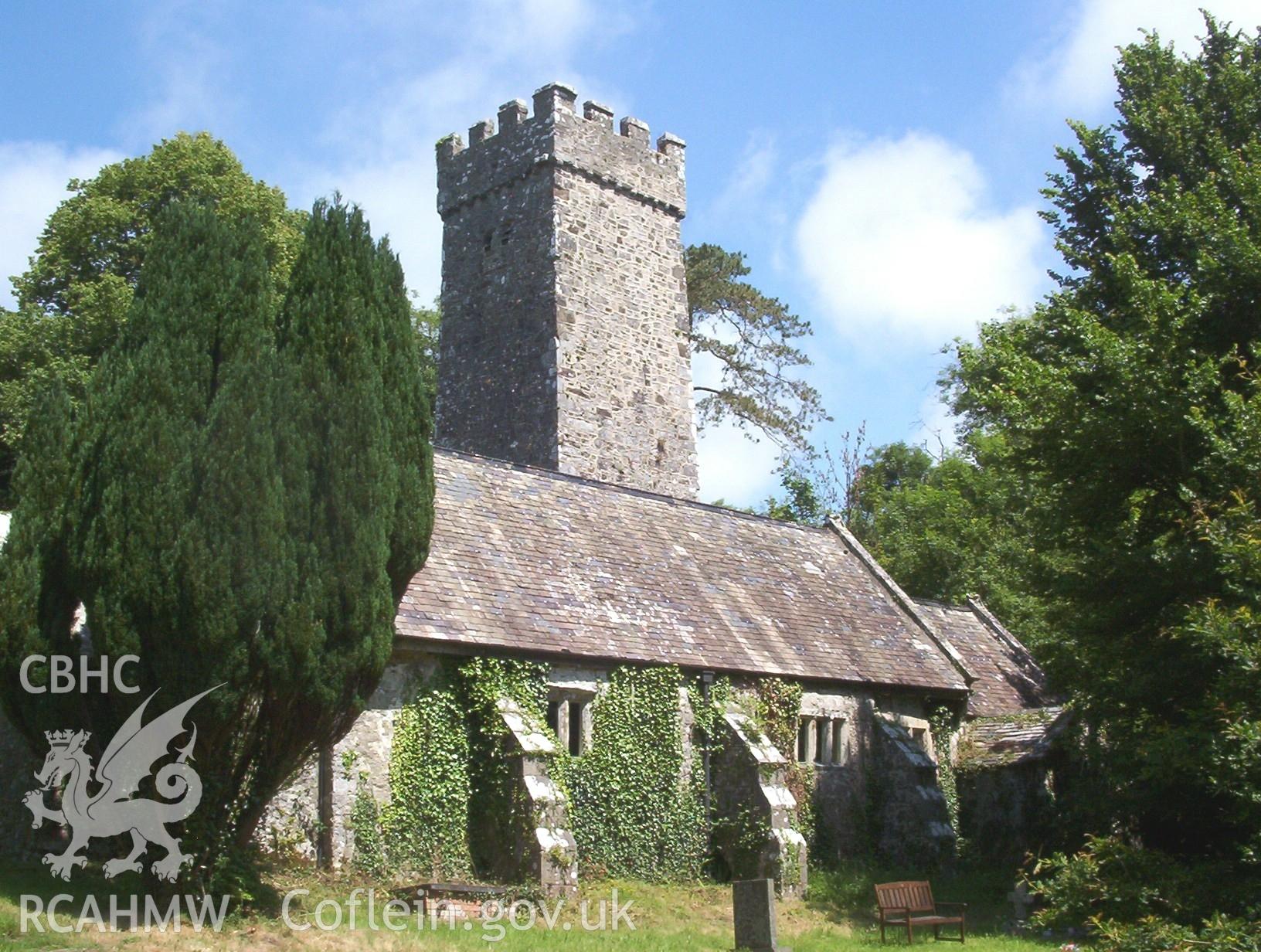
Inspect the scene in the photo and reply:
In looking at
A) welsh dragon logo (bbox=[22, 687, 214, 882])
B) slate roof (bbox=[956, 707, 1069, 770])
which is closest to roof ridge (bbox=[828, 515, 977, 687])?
slate roof (bbox=[956, 707, 1069, 770])

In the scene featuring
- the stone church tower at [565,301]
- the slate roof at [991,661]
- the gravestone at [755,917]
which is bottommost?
the gravestone at [755,917]

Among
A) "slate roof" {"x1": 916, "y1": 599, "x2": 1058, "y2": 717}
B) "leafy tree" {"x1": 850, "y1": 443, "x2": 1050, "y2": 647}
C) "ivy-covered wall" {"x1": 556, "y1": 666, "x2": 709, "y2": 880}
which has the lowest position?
"ivy-covered wall" {"x1": 556, "y1": 666, "x2": 709, "y2": 880}

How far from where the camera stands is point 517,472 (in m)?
23.9

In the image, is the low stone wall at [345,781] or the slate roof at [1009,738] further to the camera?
the slate roof at [1009,738]

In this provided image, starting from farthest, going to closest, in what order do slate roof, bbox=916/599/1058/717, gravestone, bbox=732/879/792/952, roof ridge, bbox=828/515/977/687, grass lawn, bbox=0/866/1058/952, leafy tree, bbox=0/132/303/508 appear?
leafy tree, bbox=0/132/303/508
slate roof, bbox=916/599/1058/717
roof ridge, bbox=828/515/977/687
gravestone, bbox=732/879/792/952
grass lawn, bbox=0/866/1058/952

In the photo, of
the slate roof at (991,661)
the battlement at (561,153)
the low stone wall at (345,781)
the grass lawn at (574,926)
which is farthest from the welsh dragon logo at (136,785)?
the battlement at (561,153)

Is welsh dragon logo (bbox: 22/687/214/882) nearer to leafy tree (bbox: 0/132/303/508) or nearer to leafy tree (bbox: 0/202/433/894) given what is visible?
leafy tree (bbox: 0/202/433/894)

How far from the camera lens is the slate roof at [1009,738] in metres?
24.8

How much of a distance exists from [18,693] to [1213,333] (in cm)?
1561

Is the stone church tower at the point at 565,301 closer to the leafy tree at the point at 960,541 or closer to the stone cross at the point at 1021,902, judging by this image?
the leafy tree at the point at 960,541

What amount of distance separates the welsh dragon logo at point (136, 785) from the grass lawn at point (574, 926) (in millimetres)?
770

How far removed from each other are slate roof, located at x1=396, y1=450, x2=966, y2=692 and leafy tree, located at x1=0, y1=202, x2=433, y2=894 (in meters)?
3.19

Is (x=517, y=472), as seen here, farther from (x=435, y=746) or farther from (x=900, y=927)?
(x=900, y=927)

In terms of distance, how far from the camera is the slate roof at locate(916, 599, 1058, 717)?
93.0 feet
